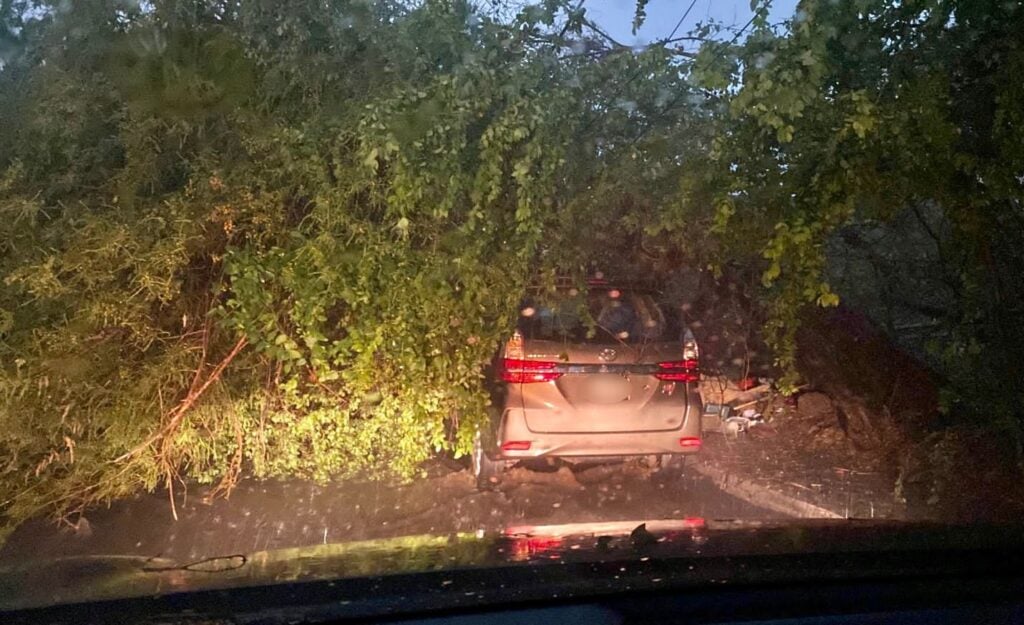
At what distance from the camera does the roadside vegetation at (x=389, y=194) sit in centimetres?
626

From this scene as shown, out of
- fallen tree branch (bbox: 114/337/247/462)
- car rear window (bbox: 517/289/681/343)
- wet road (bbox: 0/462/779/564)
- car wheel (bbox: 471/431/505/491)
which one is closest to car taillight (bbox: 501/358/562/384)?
car rear window (bbox: 517/289/681/343)

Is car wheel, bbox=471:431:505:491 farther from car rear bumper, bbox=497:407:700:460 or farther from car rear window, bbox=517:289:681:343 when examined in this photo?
car rear window, bbox=517:289:681:343

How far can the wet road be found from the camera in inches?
269

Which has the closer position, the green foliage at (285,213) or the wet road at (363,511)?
Result: the green foliage at (285,213)

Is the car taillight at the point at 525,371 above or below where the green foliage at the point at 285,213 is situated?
below

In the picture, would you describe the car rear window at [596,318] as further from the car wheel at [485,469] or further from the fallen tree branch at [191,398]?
the fallen tree branch at [191,398]

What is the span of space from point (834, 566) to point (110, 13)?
593cm

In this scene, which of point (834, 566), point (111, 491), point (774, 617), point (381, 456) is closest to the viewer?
point (774, 617)

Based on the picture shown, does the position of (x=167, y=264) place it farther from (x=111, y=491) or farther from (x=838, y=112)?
(x=838, y=112)

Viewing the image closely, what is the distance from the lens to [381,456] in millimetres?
7785

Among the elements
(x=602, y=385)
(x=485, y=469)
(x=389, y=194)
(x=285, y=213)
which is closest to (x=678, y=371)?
(x=602, y=385)

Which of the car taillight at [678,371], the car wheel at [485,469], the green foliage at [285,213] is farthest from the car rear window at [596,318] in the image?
the car wheel at [485,469]

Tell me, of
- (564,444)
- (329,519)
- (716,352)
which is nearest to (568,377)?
(564,444)

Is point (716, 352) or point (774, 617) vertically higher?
point (716, 352)
